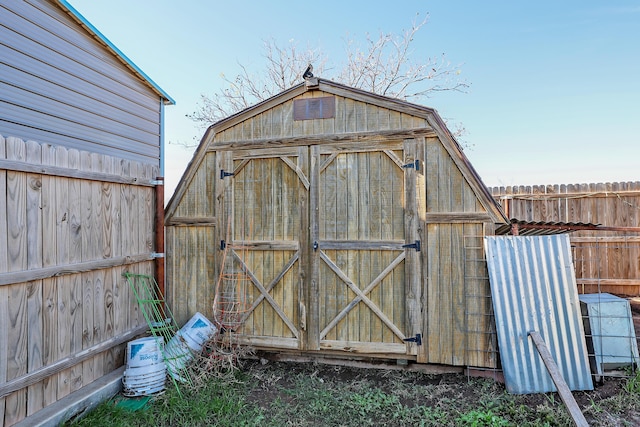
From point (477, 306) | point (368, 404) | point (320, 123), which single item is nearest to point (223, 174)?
point (320, 123)

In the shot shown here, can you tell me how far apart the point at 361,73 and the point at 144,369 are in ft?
35.4

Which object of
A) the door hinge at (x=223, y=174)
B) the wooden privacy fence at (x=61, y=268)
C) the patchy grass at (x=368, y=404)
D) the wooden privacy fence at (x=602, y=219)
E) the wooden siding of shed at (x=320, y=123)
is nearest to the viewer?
the wooden privacy fence at (x=61, y=268)

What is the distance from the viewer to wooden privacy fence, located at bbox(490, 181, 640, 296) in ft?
21.5

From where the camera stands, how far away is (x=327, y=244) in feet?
13.5

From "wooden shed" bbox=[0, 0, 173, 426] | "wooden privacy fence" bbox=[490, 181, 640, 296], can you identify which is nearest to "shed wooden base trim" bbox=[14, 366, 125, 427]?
"wooden shed" bbox=[0, 0, 173, 426]

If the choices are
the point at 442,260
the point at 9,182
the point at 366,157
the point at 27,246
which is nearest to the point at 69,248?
the point at 27,246

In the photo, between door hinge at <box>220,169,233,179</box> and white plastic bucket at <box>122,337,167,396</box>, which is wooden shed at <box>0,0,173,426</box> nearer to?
white plastic bucket at <box>122,337,167,396</box>

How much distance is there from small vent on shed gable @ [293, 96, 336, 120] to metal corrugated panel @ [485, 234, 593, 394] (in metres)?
2.22

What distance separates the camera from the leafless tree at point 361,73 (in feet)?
36.8

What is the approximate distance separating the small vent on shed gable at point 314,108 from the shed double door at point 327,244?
370 mm

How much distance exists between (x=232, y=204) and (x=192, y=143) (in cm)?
894

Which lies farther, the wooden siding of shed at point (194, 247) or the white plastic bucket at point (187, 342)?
the wooden siding of shed at point (194, 247)

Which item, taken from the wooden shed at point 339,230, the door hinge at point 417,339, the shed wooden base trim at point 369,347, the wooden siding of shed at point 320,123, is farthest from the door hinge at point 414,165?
the shed wooden base trim at point 369,347

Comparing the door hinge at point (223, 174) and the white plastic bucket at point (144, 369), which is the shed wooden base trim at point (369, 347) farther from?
the door hinge at point (223, 174)
